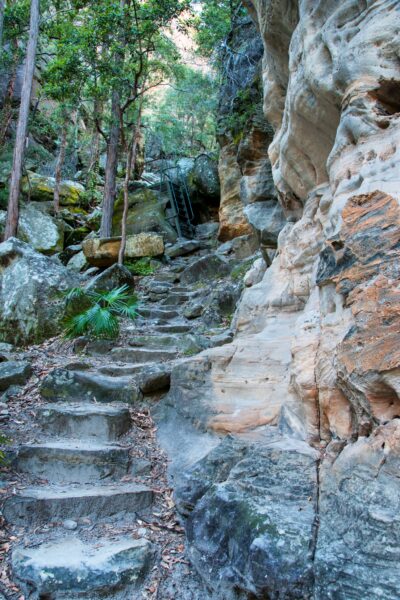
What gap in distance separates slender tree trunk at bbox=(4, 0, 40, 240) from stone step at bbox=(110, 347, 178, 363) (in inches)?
237

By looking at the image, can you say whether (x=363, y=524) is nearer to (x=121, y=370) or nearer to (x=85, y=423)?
(x=85, y=423)

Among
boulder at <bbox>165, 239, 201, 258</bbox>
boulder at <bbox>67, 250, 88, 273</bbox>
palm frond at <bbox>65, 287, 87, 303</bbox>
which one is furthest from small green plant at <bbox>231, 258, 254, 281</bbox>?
boulder at <bbox>67, 250, 88, 273</bbox>

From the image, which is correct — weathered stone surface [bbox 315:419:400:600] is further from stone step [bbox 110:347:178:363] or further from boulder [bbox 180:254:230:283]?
boulder [bbox 180:254:230:283]

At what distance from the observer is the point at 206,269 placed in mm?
11484

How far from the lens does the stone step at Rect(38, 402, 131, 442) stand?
188 inches

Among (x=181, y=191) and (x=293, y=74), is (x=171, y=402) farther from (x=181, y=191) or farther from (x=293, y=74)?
(x=181, y=191)

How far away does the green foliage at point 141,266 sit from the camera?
12508 millimetres

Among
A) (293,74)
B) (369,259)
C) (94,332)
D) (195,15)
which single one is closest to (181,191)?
(195,15)

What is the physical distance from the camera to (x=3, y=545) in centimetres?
327

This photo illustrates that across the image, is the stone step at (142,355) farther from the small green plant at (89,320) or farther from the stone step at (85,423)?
the stone step at (85,423)

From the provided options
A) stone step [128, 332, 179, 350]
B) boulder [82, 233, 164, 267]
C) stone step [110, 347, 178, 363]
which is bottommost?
stone step [110, 347, 178, 363]

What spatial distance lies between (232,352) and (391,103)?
8.82ft

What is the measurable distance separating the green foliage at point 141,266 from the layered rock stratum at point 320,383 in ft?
24.9

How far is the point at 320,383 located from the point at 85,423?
2753 millimetres
